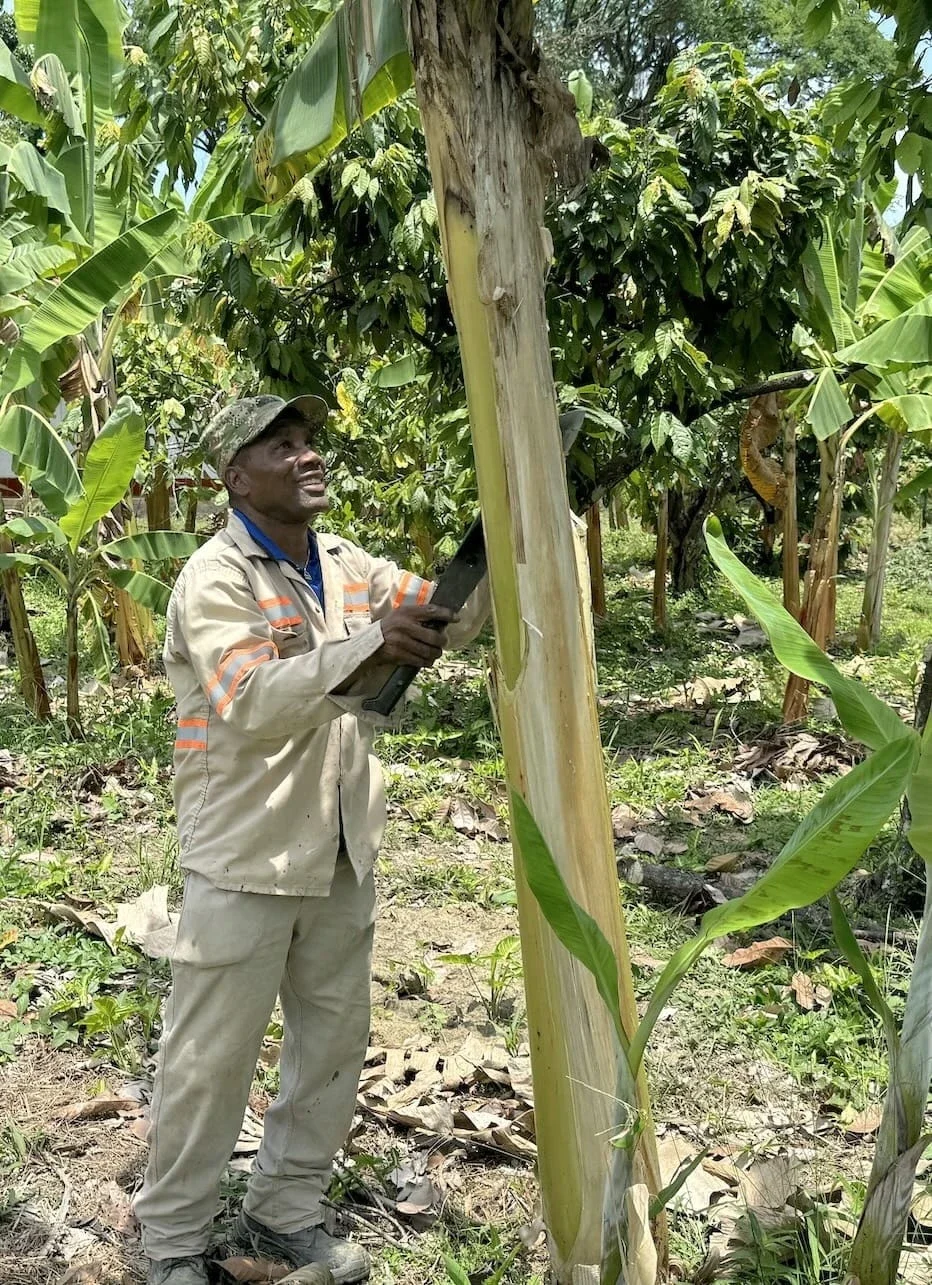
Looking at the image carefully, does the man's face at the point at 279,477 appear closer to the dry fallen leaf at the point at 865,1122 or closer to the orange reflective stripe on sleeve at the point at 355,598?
the orange reflective stripe on sleeve at the point at 355,598

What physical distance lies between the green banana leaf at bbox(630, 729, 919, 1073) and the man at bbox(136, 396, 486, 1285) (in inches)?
30.1

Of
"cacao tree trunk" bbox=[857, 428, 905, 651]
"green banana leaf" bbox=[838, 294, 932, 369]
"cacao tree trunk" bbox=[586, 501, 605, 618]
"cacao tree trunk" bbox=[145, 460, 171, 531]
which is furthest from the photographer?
"cacao tree trunk" bbox=[145, 460, 171, 531]

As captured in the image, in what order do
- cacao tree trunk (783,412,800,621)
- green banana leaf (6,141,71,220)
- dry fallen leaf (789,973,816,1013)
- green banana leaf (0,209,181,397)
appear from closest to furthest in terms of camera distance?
A: dry fallen leaf (789,973,816,1013) → green banana leaf (6,141,71,220) → green banana leaf (0,209,181,397) → cacao tree trunk (783,412,800,621)

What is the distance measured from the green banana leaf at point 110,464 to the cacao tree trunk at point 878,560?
5986 millimetres

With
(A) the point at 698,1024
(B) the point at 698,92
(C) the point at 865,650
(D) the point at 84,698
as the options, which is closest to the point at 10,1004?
(A) the point at 698,1024

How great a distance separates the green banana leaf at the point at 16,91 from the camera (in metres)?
4.82

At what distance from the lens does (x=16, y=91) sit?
5062 mm

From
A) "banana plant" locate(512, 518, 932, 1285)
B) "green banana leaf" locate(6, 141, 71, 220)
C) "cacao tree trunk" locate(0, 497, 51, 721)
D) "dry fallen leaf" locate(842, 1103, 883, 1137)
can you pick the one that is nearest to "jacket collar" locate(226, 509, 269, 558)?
"banana plant" locate(512, 518, 932, 1285)

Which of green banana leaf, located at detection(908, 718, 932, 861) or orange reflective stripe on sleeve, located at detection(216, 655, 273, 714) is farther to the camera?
orange reflective stripe on sleeve, located at detection(216, 655, 273, 714)

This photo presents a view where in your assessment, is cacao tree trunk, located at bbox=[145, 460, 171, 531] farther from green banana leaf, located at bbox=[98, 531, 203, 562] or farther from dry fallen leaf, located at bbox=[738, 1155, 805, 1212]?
dry fallen leaf, located at bbox=[738, 1155, 805, 1212]

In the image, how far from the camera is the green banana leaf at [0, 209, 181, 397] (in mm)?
5660

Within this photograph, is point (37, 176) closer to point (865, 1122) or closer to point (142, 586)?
point (142, 586)

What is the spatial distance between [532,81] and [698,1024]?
267 cm

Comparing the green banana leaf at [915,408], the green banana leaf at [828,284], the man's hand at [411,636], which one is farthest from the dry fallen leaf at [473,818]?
the green banana leaf at [828,284]
